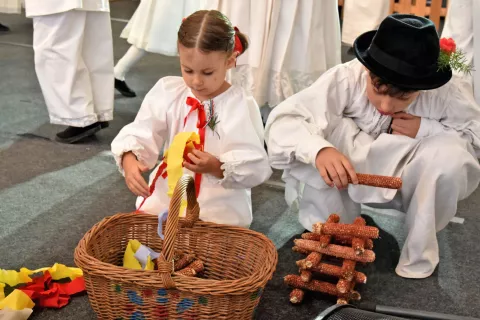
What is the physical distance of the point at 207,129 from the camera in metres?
1.83

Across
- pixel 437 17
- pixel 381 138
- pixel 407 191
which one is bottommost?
pixel 437 17

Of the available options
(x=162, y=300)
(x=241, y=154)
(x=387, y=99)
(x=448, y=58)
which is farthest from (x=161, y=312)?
(x=448, y=58)

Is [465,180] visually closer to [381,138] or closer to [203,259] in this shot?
[381,138]

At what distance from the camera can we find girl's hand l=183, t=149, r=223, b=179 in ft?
5.41

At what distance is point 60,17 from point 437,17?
149 inches

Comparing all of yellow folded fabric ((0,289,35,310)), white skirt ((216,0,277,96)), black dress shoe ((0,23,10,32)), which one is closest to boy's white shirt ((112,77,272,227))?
yellow folded fabric ((0,289,35,310))

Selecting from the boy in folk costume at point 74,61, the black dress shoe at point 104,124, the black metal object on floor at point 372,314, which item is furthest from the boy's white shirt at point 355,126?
the black dress shoe at point 104,124

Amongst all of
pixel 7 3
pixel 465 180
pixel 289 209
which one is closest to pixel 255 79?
pixel 289 209

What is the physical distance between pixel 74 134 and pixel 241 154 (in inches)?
42.6

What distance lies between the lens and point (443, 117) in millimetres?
1870

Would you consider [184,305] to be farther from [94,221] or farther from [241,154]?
[94,221]

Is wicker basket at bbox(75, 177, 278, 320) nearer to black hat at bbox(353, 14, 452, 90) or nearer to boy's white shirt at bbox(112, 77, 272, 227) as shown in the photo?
boy's white shirt at bbox(112, 77, 272, 227)

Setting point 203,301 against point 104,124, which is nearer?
point 203,301

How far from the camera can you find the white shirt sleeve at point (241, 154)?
175 centimetres
